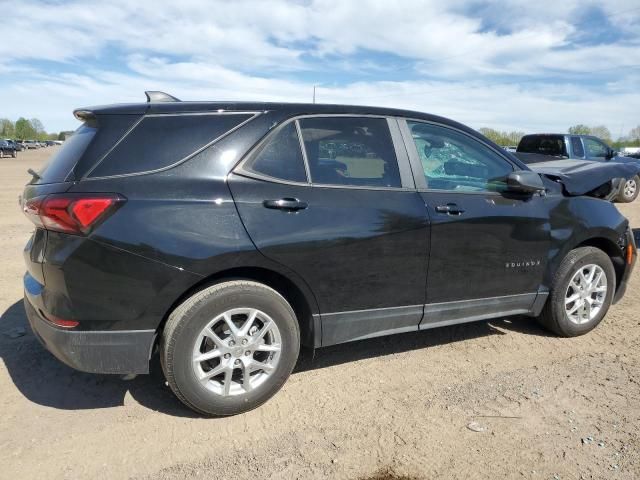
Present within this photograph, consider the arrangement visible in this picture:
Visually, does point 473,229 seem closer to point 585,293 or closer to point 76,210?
→ point 585,293

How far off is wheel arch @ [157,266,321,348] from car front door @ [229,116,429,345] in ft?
0.20

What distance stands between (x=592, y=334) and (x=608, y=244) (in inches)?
30.5

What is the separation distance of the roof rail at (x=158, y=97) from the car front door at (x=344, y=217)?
2.40 feet

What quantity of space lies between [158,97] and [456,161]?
2.12 metres

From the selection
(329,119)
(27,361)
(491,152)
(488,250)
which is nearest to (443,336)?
(488,250)

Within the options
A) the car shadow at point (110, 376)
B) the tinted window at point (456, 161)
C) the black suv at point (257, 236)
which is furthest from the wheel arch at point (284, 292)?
the tinted window at point (456, 161)

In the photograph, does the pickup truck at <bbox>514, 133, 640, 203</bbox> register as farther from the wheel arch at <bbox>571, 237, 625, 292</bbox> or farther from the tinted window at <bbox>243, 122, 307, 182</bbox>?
the tinted window at <bbox>243, 122, 307, 182</bbox>

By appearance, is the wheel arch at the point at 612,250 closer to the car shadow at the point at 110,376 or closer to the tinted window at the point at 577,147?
the car shadow at the point at 110,376

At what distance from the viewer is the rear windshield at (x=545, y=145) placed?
12758 mm

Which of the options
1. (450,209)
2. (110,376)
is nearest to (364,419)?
(450,209)

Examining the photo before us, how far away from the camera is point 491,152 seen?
380 centimetres

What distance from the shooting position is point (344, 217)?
9.99ft

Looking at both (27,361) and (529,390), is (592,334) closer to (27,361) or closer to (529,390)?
(529,390)

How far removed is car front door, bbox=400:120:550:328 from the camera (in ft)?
11.2
